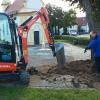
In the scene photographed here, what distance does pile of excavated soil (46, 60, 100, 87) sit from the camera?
14370 mm

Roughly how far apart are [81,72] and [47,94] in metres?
4.76

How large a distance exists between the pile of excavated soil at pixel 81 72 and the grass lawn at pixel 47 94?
1.66 metres

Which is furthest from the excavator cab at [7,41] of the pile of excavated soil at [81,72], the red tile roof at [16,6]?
the red tile roof at [16,6]

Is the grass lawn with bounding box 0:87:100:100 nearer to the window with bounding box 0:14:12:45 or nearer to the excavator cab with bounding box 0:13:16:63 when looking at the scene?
the excavator cab with bounding box 0:13:16:63

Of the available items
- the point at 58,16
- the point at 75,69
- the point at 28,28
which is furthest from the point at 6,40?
the point at 58,16

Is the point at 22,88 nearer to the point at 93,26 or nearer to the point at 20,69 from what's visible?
the point at 20,69

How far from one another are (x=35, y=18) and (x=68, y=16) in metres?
75.1

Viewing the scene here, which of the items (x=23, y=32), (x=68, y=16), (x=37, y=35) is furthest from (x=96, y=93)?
(x=68, y=16)

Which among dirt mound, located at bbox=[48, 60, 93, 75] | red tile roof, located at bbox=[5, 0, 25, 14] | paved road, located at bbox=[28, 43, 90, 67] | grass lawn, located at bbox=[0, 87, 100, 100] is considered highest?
red tile roof, located at bbox=[5, 0, 25, 14]

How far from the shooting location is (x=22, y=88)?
12945 mm

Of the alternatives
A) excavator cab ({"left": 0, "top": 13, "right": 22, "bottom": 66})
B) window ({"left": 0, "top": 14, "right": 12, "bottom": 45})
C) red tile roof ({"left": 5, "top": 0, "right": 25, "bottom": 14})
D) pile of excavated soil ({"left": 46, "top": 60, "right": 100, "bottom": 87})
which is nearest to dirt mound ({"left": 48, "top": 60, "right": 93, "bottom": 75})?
pile of excavated soil ({"left": 46, "top": 60, "right": 100, "bottom": 87})

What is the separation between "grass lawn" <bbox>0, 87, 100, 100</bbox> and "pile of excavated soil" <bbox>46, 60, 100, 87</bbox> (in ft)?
5.44

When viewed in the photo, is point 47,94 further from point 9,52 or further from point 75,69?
point 75,69

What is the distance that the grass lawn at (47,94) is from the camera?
36.6ft
